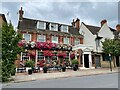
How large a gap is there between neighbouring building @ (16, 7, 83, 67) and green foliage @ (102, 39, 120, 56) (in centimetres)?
443

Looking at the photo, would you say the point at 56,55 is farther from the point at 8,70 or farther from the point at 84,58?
the point at 8,70

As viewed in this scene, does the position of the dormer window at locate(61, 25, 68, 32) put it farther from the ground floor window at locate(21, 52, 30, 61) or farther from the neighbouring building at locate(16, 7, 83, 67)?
the ground floor window at locate(21, 52, 30, 61)

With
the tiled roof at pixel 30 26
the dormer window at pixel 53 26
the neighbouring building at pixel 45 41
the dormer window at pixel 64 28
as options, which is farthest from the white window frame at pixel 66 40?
the dormer window at pixel 53 26

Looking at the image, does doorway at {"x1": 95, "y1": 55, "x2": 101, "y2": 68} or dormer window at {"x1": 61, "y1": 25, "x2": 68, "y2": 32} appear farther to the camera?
doorway at {"x1": 95, "y1": 55, "x2": 101, "y2": 68}

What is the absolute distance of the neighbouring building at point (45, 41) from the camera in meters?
26.4

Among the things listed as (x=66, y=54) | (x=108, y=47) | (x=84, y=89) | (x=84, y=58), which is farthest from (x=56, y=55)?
(x=84, y=89)

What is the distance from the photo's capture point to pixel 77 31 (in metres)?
34.4

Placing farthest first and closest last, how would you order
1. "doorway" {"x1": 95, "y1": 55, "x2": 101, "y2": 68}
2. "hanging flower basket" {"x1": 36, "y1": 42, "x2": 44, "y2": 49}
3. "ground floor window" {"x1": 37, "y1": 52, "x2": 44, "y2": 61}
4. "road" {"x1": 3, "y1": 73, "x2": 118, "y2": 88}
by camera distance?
"doorway" {"x1": 95, "y1": 55, "x2": 101, "y2": 68} < "ground floor window" {"x1": 37, "y1": 52, "x2": 44, "y2": 61} < "hanging flower basket" {"x1": 36, "y1": 42, "x2": 44, "y2": 49} < "road" {"x1": 3, "y1": 73, "x2": 118, "y2": 88}

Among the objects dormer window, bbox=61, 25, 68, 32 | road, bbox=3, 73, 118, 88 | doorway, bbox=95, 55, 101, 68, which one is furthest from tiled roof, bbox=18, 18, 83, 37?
A: road, bbox=3, 73, 118, 88

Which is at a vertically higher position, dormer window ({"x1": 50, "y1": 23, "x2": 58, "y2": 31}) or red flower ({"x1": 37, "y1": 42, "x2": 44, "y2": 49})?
dormer window ({"x1": 50, "y1": 23, "x2": 58, "y2": 31})

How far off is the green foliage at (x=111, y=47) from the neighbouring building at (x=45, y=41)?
443 centimetres

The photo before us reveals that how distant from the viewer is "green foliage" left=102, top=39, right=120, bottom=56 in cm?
3067

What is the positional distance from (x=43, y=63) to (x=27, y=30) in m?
5.57

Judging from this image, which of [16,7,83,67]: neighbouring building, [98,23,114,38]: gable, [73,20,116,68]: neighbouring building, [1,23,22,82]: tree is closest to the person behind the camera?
[1,23,22,82]: tree
